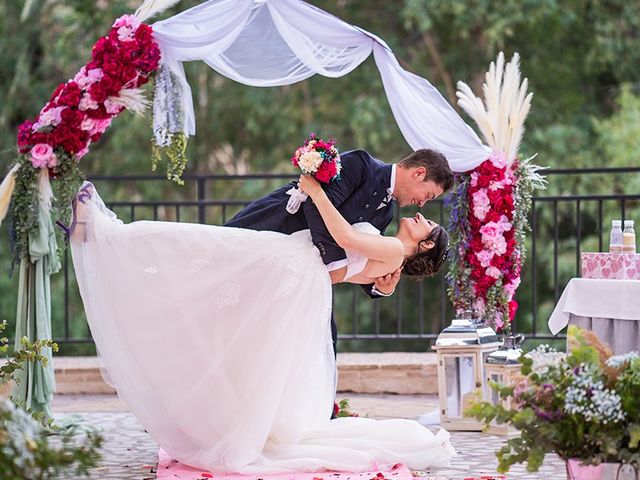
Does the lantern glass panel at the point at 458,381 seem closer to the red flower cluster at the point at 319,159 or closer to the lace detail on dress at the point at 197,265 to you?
the red flower cluster at the point at 319,159

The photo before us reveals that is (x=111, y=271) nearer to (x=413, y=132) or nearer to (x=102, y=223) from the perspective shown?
(x=102, y=223)

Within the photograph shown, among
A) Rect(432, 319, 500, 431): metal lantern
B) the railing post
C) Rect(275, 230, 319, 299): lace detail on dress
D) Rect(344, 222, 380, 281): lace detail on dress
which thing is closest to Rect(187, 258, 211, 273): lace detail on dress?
Rect(275, 230, 319, 299): lace detail on dress

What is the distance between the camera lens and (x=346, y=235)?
203 inches

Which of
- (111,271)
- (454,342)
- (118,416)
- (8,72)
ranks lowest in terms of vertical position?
(118,416)

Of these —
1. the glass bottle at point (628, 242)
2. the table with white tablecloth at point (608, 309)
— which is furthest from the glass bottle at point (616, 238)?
the table with white tablecloth at point (608, 309)

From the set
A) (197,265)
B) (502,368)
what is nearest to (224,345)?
(197,265)

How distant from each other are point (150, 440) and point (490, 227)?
86.9 inches

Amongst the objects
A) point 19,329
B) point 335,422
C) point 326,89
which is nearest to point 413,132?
point 335,422

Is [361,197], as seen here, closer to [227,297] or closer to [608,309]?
[227,297]

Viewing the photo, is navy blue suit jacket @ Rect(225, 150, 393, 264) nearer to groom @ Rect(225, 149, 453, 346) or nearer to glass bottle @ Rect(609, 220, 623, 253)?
groom @ Rect(225, 149, 453, 346)

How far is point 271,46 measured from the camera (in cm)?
605

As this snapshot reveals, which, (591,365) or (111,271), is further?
(111,271)

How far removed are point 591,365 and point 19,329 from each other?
11.2 feet

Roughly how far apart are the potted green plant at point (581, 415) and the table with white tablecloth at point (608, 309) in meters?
1.84
